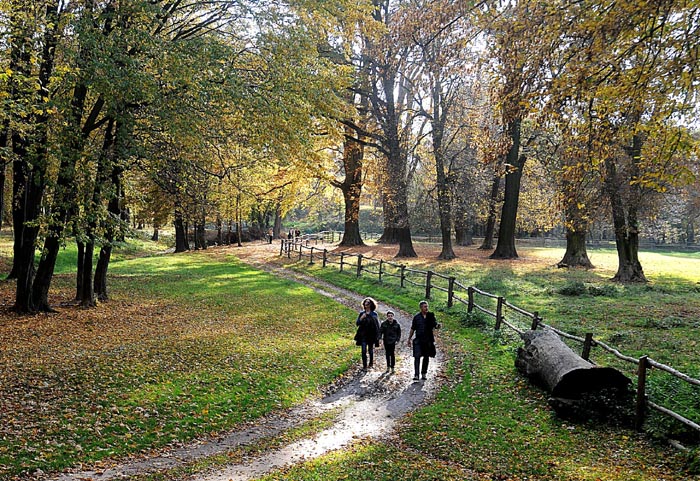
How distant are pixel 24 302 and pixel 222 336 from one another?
240 inches

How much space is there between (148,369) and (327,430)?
14.3 feet

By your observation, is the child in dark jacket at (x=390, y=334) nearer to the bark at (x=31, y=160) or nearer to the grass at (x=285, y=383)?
the grass at (x=285, y=383)

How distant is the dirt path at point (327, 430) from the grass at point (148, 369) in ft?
1.17

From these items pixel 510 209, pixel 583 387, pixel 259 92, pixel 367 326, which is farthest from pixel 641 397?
pixel 510 209

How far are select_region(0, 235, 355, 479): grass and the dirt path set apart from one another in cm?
36

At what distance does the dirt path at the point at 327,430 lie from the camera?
681 centimetres

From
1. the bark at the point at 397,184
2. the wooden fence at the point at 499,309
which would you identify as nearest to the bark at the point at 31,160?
the wooden fence at the point at 499,309

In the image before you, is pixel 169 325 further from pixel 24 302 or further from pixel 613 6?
pixel 613 6

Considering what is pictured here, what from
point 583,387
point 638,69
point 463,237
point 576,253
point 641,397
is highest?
point 638,69

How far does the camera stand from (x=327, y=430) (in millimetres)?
8383

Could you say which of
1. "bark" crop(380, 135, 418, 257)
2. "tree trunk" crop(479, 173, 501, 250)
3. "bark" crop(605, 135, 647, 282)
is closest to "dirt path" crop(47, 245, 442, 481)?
"bark" crop(605, 135, 647, 282)

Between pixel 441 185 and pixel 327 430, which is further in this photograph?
pixel 441 185

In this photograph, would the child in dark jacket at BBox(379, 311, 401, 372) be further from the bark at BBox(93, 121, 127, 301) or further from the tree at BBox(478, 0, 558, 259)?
the bark at BBox(93, 121, 127, 301)

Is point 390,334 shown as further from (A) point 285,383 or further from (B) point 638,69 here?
(B) point 638,69
